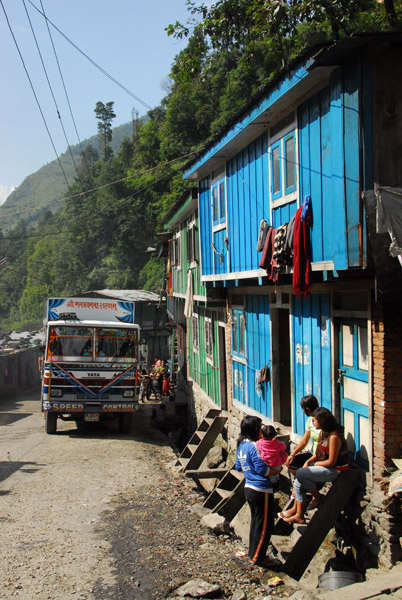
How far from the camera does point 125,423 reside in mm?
14359

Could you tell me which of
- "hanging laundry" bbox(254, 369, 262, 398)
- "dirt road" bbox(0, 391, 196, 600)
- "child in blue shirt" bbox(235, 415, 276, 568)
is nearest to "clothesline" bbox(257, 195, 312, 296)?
"child in blue shirt" bbox(235, 415, 276, 568)

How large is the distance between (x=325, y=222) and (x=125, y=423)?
31.7 ft

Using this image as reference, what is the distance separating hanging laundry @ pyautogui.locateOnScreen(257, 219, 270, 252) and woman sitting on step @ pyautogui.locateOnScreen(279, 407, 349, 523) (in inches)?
111

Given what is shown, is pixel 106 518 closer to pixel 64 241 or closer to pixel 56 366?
pixel 56 366

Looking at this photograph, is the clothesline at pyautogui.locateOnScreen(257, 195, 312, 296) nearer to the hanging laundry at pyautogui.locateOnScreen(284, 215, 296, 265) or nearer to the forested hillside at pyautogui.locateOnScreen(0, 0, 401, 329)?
the hanging laundry at pyautogui.locateOnScreen(284, 215, 296, 265)

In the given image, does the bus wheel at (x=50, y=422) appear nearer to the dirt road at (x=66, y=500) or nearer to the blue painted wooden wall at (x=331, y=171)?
the dirt road at (x=66, y=500)

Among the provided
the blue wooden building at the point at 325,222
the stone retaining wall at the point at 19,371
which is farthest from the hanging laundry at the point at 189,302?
the stone retaining wall at the point at 19,371

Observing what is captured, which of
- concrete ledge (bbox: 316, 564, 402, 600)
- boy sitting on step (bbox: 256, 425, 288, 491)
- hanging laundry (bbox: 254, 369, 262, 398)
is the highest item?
hanging laundry (bbox: 254, 369, 262, 398)

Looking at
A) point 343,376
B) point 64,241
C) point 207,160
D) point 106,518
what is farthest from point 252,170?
point 64,241

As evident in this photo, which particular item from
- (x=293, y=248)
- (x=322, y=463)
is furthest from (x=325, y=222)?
(x=322, y=463)

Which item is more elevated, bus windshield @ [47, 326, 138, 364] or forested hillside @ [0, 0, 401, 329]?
forested hillside @ [0, 0, 401, 329]

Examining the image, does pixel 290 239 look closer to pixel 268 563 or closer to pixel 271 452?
pixel 271 452

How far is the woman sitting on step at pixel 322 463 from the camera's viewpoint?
20.0 ft

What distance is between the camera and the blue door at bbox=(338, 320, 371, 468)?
20.4ft
